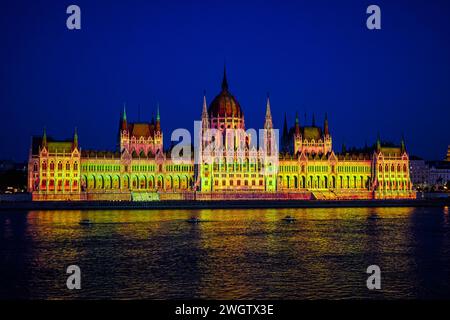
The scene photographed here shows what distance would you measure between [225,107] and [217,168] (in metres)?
15.7

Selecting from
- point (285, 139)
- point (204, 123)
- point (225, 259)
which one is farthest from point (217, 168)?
point (225, 259)

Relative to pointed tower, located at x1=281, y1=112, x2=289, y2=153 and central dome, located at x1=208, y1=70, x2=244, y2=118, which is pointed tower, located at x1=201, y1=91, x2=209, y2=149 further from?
pointed tower, located at x1=281, y1=112, x2=289, y2=153

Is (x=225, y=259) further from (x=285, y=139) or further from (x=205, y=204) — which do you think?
(x=285, y=139)

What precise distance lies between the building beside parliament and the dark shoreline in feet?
34.4

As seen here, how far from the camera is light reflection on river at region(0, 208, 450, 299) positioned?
2662 centimetres

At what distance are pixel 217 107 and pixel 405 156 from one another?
36.6 metres

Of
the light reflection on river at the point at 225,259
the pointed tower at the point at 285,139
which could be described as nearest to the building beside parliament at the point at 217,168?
the pointed tower at the point at 285,139

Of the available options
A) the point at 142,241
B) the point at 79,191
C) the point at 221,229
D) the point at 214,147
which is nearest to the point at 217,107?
the point at 214,147

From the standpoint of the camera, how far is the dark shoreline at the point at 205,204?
3329 inches

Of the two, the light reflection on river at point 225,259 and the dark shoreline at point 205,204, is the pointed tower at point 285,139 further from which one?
the light reflection on river at point 225,259

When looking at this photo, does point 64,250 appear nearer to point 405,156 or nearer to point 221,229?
point 221,229

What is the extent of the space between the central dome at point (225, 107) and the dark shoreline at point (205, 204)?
3081 centimetres
